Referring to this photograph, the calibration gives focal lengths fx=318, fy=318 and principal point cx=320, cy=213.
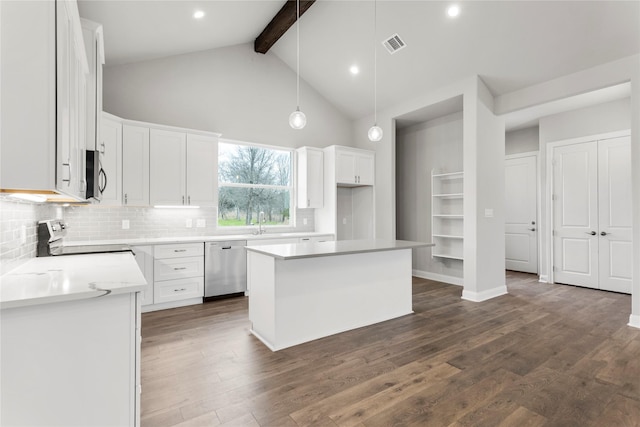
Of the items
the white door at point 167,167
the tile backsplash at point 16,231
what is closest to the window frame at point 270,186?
the white door at point 167,167

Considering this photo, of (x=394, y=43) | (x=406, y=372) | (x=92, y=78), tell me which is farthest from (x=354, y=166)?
(x=92, y=78)

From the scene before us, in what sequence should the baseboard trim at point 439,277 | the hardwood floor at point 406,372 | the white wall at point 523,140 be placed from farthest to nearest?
the white wall at point 523,140, the baseboard trim at point 439,277, the hardwood floor at point 406,372

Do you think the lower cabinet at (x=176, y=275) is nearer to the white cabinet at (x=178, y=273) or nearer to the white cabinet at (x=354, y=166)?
the white cabinet at (x=178, y=273)

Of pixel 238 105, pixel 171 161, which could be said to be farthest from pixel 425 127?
pixel 171 161

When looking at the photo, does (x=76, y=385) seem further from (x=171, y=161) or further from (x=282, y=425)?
(x=171, y=161)

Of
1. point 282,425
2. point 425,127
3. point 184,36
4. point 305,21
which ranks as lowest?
point 282,425

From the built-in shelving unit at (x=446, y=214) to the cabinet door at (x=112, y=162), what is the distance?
4712 millimetres

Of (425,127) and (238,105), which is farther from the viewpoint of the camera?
(425,127)

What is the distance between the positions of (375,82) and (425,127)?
1354mm

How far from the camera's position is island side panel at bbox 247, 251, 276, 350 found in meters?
2.86

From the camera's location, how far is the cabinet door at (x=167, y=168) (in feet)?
13.4

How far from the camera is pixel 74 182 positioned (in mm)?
1760

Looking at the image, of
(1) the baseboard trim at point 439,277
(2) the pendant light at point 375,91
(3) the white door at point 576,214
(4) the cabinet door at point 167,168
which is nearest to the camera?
(2) the pendant light at point 375,91

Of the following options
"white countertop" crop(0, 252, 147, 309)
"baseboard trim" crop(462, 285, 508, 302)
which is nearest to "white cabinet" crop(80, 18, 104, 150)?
"white countertop" crop(0, 252, 147, 309)
